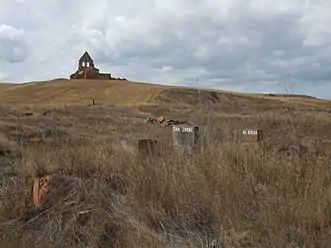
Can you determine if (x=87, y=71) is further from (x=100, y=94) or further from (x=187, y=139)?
(x=187, y=139)

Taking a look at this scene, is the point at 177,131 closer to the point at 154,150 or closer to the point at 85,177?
the point at 154,150

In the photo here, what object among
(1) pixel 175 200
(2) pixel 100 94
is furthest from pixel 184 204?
(2) pixel 100 94

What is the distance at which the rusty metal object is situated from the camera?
245 inches

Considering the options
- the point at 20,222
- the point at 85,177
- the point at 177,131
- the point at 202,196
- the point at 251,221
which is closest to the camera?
the point at 251,221

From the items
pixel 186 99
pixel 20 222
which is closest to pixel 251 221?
pixel 20 222

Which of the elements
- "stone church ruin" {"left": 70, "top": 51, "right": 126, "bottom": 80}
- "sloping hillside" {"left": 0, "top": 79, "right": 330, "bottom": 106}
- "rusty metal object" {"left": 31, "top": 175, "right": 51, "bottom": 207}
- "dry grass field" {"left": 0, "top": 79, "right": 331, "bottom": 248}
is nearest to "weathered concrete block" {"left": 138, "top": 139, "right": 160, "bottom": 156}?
"dry grass field" {"left": 0, "top": 79, "right": 331, "bottom": 248}

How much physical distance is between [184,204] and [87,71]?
106126mm

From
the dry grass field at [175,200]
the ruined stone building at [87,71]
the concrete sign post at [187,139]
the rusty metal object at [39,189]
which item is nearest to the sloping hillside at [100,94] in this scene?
the ruined stone building at [87,71]

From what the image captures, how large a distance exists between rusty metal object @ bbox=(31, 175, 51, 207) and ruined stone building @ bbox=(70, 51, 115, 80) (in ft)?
337

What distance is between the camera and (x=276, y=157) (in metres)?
6.34

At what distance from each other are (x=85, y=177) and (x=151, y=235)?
2.27m

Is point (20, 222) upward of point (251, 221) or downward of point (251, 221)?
downward

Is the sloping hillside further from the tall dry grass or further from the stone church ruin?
the tall dry grass

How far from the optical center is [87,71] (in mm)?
109625
